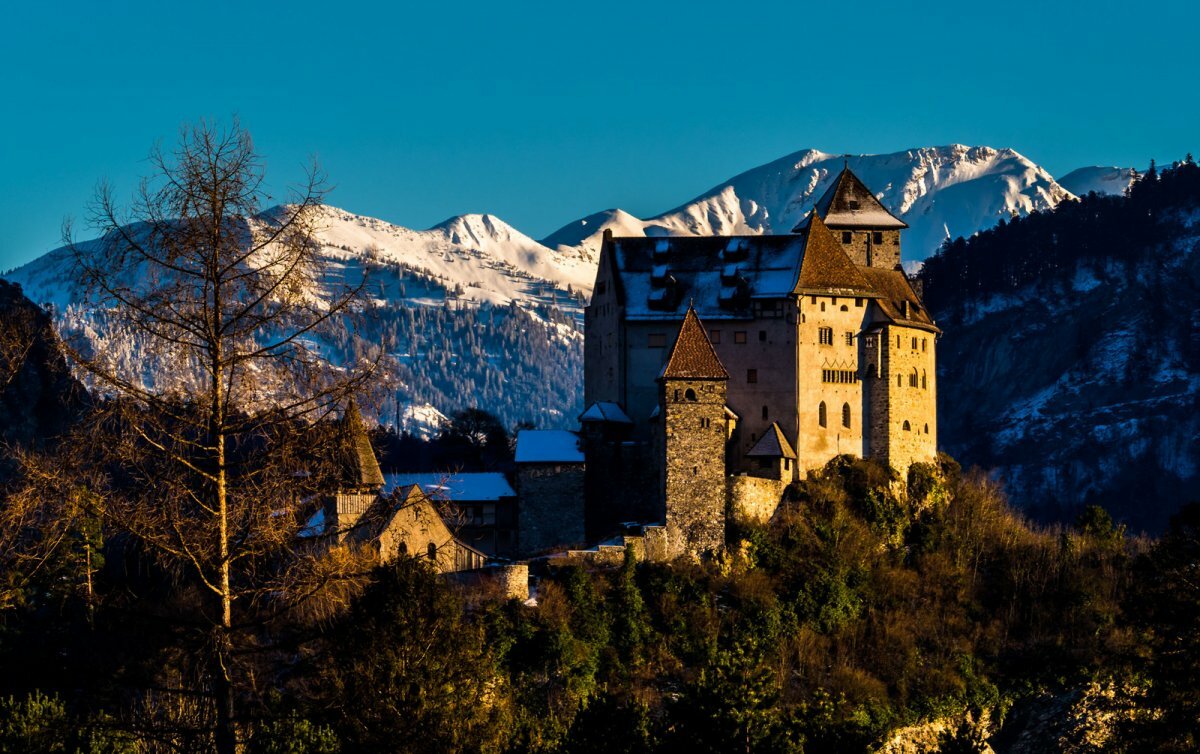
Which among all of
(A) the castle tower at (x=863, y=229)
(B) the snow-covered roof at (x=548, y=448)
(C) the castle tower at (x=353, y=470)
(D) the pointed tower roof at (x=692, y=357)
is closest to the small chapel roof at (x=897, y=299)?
(A) the castle tower at (x=863, y=229)

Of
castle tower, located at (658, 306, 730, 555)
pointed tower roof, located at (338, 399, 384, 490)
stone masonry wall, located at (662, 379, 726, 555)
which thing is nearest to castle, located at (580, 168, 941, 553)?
castle tower, located at (658, 306, 730, 555)

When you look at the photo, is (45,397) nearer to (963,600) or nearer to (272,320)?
(963,600)

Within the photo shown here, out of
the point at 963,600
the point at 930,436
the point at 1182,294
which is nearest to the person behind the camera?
the point at 963,600

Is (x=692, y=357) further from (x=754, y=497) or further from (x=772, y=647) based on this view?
(x=772, y=647)

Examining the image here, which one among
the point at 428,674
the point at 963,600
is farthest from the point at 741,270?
the point at 428,674

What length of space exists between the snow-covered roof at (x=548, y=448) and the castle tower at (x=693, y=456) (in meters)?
6.90

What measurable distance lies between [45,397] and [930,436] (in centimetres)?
4904

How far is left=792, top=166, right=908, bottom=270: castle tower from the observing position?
278ft

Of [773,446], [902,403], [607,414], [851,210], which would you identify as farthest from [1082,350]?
[607,414]

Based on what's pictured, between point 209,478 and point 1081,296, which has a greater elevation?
point 1081,296

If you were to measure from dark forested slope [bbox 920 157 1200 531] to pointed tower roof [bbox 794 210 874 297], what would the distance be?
3340 inches

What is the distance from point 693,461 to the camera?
69.1m

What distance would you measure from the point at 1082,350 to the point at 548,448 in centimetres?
11802

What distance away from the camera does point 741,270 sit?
79.9 metres
